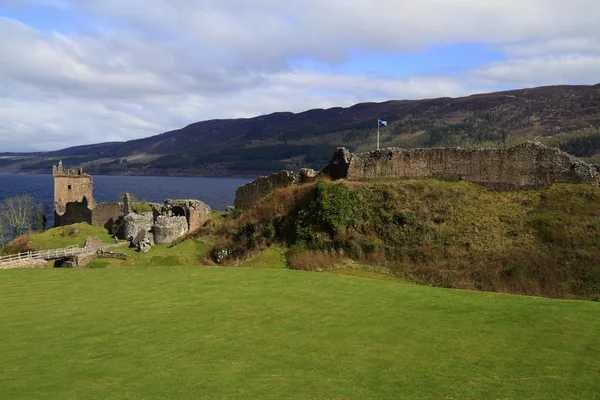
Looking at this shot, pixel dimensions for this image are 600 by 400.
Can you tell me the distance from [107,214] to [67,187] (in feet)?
48.9

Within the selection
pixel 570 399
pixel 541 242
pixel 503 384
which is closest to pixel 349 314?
pixel 503 384

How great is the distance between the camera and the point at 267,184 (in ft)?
132

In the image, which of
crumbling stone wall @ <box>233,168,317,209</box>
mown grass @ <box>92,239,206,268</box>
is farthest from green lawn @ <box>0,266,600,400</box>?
crumbling stone wall @ <box>233,168,317,209</box>

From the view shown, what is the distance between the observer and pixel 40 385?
→ 10734 millimetres

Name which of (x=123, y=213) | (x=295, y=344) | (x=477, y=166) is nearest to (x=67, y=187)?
(x=123, y=213)

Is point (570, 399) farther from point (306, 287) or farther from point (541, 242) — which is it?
point (541, 242)

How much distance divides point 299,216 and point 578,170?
1788 cm

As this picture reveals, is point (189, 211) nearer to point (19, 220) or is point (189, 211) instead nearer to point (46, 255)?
point (46, 255)

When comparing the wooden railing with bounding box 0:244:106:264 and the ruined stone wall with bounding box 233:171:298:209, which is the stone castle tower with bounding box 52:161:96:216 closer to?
the wooden railing with bounding box 0:244:106:264

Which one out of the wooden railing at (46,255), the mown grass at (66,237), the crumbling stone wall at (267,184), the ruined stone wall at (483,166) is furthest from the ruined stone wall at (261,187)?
the mown grass at (66,237)

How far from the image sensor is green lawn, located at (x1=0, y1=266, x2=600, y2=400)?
10328mm

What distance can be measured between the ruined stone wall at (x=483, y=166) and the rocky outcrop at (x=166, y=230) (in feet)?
60.4

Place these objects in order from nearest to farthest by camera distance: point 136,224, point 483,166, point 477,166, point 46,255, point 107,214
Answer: point 483,166, point 477,166, point 46,255, point 136,224, point 107,214

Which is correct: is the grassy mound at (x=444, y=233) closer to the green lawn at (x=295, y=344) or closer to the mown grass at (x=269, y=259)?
the mown grass at (x=269, y=259)
